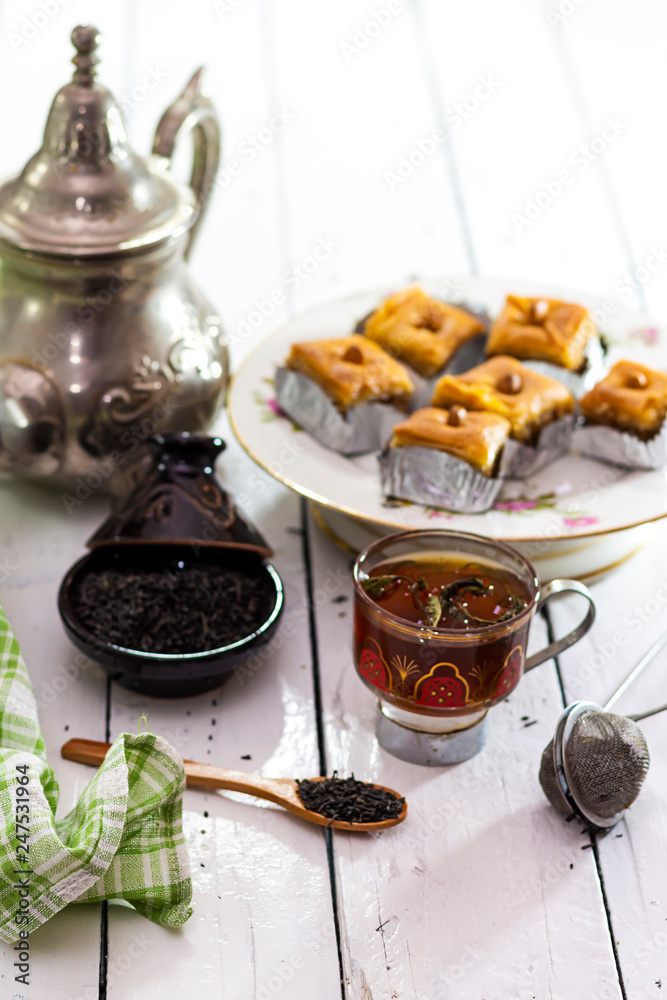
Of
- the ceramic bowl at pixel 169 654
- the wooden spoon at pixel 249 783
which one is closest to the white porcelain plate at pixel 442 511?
the ceramic bowl at pixel 169 654

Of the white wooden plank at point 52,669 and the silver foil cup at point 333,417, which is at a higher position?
the silver foil cup at point 333,417

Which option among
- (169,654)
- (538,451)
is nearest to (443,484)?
(538,451)

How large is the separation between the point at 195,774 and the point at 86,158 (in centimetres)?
72

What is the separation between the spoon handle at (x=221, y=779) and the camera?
42.5 inches

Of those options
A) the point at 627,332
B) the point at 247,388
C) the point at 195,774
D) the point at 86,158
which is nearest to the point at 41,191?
the point at 86,158

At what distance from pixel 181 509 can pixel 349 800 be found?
38 centimetres

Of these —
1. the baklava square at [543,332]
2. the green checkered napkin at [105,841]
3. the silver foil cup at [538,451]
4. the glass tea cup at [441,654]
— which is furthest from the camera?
the baklava square at [543,332]

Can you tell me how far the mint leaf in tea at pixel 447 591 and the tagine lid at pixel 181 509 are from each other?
0.69 feet

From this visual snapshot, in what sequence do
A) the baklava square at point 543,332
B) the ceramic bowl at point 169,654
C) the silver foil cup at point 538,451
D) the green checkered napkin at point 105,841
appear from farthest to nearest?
the baklava square at point 543,332, the silver foil cup at point 538,451, the ceramic bowl at point 169,654, the green checkered napkin at point 105,841

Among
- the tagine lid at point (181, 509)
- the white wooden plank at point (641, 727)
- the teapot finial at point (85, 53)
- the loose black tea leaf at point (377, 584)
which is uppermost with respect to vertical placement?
the teapot finial at point (85, 53)

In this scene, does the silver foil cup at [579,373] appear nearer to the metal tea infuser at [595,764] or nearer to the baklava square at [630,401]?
the baklava square at [630,401]

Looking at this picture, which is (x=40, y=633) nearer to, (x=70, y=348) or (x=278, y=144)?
(x=70, y=348)

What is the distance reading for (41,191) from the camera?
133 centimetres

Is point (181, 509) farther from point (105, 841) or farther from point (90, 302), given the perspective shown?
point (105, 841)
